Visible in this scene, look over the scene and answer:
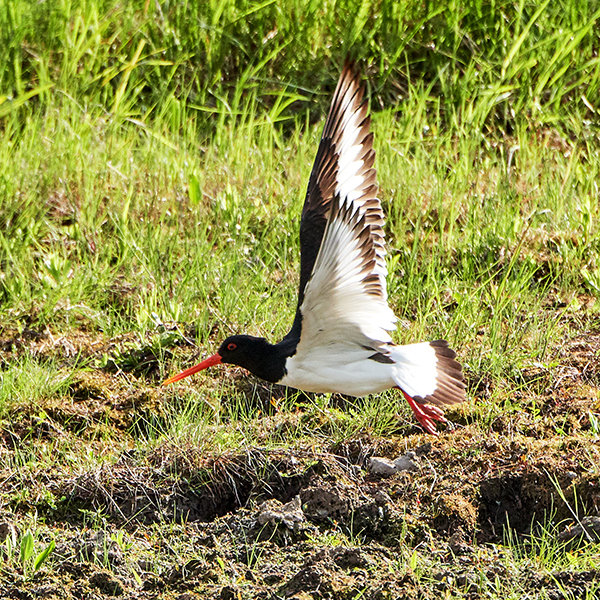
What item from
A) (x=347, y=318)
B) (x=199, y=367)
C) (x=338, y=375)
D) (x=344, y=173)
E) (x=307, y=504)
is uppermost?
(x=344, y=173)

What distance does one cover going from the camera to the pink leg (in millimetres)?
3781

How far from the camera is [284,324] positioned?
4500 millimetres

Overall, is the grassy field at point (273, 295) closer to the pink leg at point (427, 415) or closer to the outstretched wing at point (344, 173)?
the pink leg at point (427, 415)

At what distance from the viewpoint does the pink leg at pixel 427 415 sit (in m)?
3.78

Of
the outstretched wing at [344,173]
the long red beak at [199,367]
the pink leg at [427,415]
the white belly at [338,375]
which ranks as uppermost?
the outstretched wing at [344,173]

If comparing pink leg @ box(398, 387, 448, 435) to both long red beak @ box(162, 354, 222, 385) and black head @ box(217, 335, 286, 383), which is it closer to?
black head @ box(217, 335, 286, 383)

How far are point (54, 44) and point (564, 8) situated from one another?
11.1ft

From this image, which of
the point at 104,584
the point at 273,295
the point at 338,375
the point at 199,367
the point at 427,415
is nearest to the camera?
the point at 104,584

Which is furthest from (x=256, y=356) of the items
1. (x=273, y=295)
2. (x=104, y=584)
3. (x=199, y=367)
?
(x=104, y=584)

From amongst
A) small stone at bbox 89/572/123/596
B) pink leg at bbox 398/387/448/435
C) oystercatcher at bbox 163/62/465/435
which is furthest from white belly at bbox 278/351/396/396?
small stone at bbox 89/572/123/596

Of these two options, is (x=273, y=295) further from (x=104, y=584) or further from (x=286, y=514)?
(x=104, y=584)

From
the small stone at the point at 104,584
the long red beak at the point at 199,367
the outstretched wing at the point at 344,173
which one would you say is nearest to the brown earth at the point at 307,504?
the small stone at the point at 104,584

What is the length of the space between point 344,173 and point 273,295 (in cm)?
83

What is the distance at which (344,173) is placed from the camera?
13.8ft
